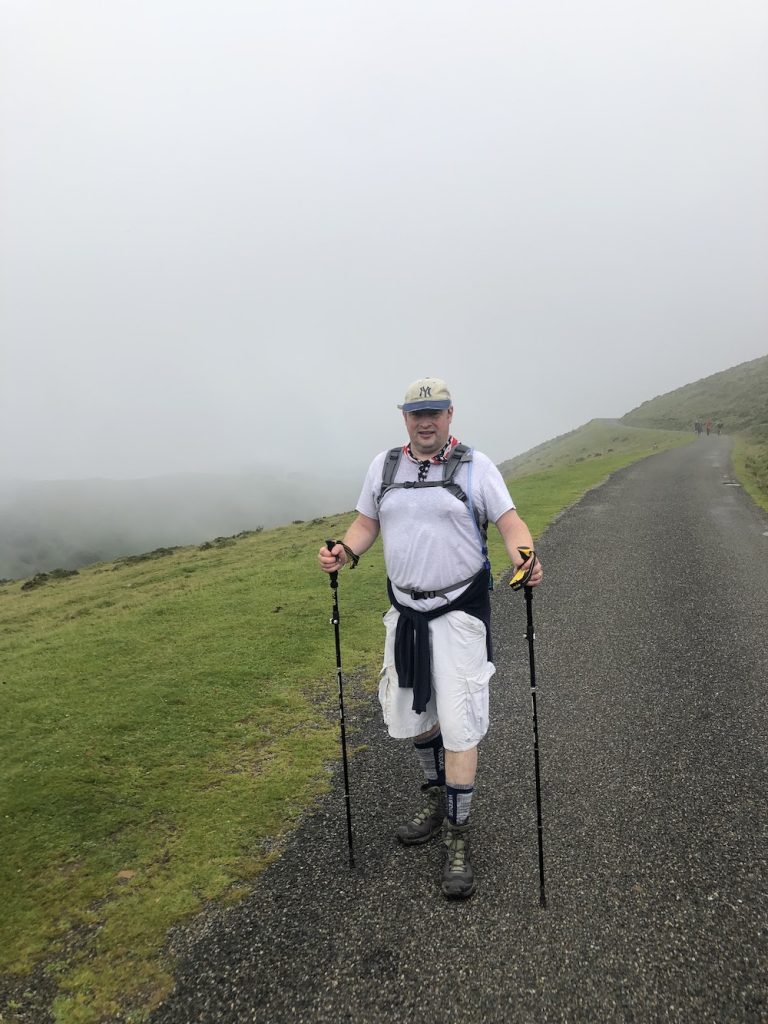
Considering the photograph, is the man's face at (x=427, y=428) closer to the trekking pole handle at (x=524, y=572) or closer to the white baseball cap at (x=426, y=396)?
the white baseball cap at (x=426, y=396)

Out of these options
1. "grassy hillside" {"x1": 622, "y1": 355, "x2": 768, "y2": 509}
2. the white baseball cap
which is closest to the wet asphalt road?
the white baseball cap

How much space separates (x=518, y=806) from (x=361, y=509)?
3.24 metres

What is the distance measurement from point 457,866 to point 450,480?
10.2 ft

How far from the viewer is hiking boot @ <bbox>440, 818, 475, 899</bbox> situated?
168 inches

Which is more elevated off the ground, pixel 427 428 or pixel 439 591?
pixel 427 428

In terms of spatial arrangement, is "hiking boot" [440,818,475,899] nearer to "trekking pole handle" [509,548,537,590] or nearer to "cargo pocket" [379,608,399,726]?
"cargo pocket" [379,608,399,726]

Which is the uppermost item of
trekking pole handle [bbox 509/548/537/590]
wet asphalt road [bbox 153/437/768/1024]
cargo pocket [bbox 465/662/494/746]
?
trekking pole handle [bbox 509/548/537/590]

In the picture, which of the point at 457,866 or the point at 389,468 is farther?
the point at 389,468

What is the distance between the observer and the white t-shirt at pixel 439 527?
15.0 feet

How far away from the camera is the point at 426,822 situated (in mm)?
5039

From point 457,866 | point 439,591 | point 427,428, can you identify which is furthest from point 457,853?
point 427,428

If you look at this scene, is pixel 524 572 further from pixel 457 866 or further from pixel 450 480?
pixel 457 866

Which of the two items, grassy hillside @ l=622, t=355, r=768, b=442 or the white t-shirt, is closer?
the white t-shirt

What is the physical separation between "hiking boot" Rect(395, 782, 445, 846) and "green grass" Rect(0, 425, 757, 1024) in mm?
1115
